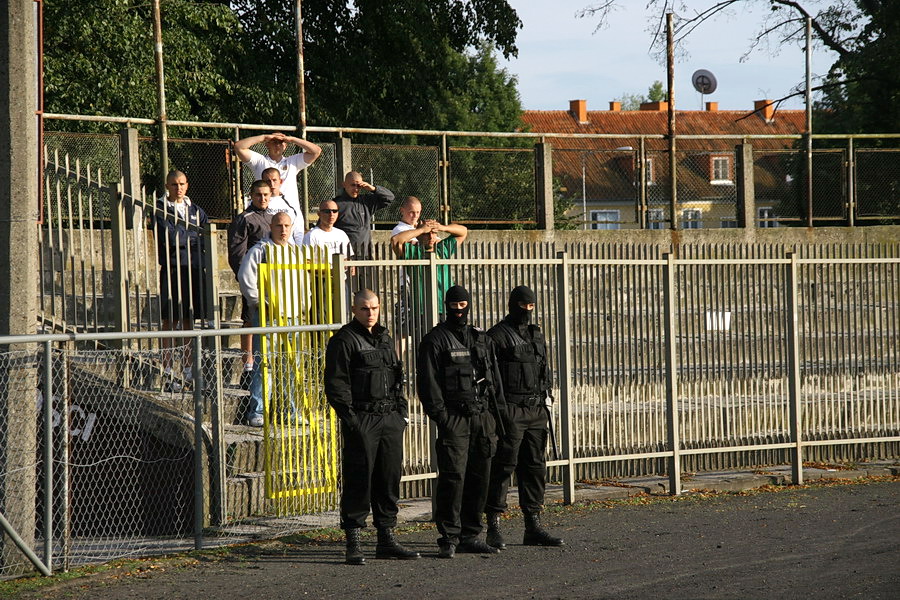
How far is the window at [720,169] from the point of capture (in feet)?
59.4

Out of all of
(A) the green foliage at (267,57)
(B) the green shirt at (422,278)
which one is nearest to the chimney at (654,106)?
(A) the green foliage at (267,57)

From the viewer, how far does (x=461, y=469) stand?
8.73m

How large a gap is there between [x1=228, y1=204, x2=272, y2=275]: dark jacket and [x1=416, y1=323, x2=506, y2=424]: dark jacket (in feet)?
9.29

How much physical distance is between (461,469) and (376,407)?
2.65ft

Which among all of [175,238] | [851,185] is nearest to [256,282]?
[175,238]

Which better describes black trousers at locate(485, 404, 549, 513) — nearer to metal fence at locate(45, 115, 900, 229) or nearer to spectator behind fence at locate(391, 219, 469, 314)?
spectator behind fence at locate(391, 219, 469, 314)

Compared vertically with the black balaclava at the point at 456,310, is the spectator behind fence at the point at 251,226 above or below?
above

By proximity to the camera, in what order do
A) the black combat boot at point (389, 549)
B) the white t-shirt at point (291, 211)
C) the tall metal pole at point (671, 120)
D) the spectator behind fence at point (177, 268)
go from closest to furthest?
the black combat boot at point (389, 549)
the spectator behind fence at point (177, 268)
the white t-shirt at point (291, 211)
the tall metal pole at point (671, 120)

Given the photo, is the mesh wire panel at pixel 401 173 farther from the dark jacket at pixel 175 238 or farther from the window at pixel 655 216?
the dark jacket at pixel 175 238

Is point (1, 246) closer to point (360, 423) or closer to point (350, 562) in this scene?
point (360, 423)

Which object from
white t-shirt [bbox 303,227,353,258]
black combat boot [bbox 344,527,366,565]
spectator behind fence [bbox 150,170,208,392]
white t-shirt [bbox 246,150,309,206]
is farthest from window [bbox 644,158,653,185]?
black combat boot [bbox 344,527,366,565]

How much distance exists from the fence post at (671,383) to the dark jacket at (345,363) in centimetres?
393

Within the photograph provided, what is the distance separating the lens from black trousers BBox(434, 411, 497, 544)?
343 inches

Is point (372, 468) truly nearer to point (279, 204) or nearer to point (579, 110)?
point (279, 204)
